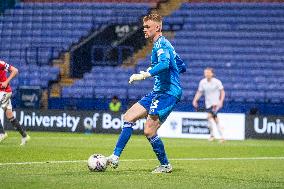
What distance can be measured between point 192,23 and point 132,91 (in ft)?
13.1

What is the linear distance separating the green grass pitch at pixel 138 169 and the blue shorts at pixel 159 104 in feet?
2.87

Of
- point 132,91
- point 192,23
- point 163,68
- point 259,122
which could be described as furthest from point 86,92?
point 163,68

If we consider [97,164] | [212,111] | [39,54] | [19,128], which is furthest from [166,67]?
[39,54]

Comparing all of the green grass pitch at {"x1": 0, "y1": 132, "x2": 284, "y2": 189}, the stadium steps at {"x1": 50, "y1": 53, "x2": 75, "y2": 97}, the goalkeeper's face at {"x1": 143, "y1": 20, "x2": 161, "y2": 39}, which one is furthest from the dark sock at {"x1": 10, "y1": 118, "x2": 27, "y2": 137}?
the stadium steps at {"x1": 50, "y1": 53, "x2": 75, "y2": 97}

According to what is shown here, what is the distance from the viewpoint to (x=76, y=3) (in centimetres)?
3616

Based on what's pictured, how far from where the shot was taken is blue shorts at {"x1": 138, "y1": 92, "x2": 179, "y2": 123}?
39.5 ft

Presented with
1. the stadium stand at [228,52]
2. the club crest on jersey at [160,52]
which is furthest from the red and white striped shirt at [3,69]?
the stadium stand at [228,52]

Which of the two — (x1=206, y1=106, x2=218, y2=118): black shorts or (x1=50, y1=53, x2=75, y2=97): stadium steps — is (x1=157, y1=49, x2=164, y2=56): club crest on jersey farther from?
(x1=50, y1=53, x2=75, y2=97): stadium steps

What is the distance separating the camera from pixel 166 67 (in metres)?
11.7

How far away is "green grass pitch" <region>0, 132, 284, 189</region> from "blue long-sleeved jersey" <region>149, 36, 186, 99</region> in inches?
48.9

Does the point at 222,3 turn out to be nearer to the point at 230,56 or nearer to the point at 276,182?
the point at 230,56

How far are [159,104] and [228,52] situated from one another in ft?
67.1

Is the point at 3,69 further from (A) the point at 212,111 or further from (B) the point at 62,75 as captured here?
(B) the point at 62,75

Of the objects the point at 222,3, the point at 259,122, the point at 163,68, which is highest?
the point at 222,3
